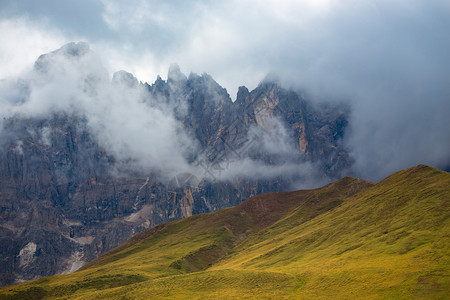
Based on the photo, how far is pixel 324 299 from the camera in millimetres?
97000

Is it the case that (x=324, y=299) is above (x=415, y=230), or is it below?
below

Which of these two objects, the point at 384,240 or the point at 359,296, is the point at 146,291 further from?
the point at 384,240

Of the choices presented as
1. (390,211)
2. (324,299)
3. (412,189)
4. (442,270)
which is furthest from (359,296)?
(412,189)

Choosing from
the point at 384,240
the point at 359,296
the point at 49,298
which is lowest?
the point at 359,296

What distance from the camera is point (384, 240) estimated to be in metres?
128

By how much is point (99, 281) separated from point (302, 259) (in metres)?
79.3

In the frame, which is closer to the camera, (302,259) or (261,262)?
(302,259)

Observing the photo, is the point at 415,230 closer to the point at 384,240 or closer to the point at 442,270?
the point at 384,240

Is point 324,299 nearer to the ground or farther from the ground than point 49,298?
nearer to the ground

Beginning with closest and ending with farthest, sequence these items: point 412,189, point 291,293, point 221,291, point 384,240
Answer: point 291,293
point 221,291
point 384,240
point 412,189

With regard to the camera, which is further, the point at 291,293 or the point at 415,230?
the point at 415,230

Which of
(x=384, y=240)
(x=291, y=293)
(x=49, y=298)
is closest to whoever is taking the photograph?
(x=291, y=293)

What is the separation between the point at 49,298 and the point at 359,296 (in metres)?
111

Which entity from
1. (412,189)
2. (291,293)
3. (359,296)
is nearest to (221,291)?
(291,293)
